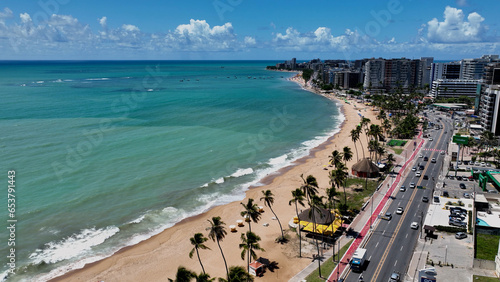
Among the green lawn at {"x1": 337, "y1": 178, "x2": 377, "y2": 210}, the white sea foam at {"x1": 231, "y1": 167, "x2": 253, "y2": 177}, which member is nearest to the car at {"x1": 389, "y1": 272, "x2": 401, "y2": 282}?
the green lawn at {"x1": 337, "y1": 178, "x2": 377, "y2": 210}

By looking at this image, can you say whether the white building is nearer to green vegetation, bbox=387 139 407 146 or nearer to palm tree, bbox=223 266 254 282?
green vegetation, bbox=387 139 407 146

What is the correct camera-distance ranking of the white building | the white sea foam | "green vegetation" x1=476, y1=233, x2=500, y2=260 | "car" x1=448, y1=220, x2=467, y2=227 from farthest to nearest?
the white building → the white sea foam → "car" x1=448, y1=220, x2=467, y2=227 → "green vegetation" x1=476, y1=233, x2=500, y2=260

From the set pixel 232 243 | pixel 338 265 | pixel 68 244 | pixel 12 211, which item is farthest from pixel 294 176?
pixel 12 211

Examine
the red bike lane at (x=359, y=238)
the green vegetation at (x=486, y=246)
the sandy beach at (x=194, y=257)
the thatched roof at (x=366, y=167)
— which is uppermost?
the thatched roof at (x=366, y=167)

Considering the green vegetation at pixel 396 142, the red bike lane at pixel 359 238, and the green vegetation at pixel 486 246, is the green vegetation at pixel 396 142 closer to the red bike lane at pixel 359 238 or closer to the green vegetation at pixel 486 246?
the red bike lane at pixel 359 238

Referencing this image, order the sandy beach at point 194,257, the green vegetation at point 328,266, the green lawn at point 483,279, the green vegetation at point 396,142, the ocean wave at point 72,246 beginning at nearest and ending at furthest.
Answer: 1. the green lawn at point 483,279
2. the green vegetation at point 328,266
3. the sandy beach at point 194,257
4. the ocean wave at point 72,246
5. the green vegetation at point 396,142

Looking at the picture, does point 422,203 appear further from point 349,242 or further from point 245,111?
point 245,111

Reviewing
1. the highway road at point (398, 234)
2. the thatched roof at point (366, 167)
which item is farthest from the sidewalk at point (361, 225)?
the thatched roof at point (366, 167)
